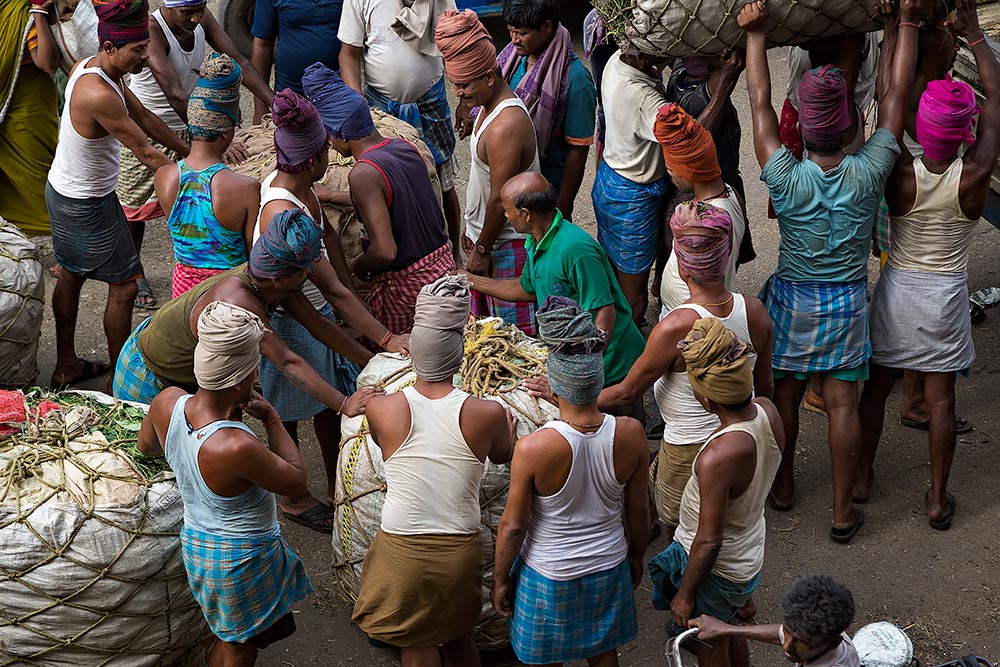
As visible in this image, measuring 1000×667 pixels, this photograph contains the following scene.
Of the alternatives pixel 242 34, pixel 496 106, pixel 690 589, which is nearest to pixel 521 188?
pixel 496 106

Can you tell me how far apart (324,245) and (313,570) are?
4.49 ft

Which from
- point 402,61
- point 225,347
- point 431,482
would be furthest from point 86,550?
point 402,61

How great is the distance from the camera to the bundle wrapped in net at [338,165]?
5.17 meters

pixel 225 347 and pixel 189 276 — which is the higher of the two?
pixel 225 347

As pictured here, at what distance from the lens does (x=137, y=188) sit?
248 inches

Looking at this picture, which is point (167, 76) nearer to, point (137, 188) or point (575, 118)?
point (137, 188)

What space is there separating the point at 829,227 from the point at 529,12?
199 centimetres

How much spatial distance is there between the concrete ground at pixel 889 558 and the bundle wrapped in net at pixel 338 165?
1.10 metres

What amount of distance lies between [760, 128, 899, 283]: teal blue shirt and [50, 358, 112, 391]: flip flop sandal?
360cm

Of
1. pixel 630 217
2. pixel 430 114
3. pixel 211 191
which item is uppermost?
pixel 211 191

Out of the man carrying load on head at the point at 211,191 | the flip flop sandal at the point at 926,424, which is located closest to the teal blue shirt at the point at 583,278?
the man carrying load on head at the point at 211,191

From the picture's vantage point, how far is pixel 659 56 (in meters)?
4.80

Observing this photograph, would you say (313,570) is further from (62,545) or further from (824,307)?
(824,307)

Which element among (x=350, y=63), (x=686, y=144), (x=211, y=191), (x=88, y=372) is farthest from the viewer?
(x=350, y=63)
